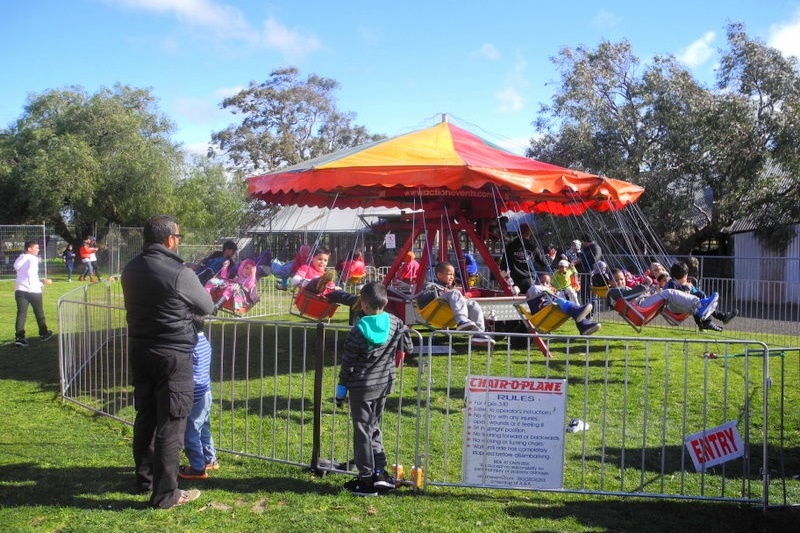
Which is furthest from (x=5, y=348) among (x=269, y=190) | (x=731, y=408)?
(x=731, y=408)

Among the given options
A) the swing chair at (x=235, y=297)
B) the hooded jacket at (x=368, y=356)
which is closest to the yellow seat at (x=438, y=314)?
the swing chair at (x=235, y=297)

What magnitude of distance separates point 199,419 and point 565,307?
5.06 metres

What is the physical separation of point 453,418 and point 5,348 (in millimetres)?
7577

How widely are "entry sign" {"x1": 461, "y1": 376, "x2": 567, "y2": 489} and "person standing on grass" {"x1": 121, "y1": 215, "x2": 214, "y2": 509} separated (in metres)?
1.90

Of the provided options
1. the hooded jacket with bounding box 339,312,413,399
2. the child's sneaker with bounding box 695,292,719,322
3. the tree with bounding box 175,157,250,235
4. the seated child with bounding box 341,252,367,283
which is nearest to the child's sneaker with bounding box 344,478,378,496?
the hooded jacket with bounding box 339,312,413,399

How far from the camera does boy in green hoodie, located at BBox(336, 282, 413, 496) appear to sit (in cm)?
471

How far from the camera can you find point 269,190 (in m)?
10.2

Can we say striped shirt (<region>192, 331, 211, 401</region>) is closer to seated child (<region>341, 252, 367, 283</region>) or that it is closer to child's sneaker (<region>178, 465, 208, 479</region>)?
child's sneaker (<region>178, 465, 208, 479</region>)

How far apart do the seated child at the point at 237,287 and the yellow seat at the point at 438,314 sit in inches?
123

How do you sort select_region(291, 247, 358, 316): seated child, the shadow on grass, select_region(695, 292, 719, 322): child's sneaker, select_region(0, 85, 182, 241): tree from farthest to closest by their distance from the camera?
select_region(0, 85, 182, 241): tree, select_region(695, 292, 719, 322): child's sneaker, select_region(291, 247, 358, 316): seated child, the shadow on grass

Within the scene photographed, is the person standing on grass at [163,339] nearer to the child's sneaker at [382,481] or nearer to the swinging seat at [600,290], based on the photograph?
the child's sneaker at [382,481]

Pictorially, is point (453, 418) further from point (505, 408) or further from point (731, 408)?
point (731, 408)

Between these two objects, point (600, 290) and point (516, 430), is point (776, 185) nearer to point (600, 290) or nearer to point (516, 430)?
point (600, 290)

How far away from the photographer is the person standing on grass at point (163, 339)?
14.5ft
